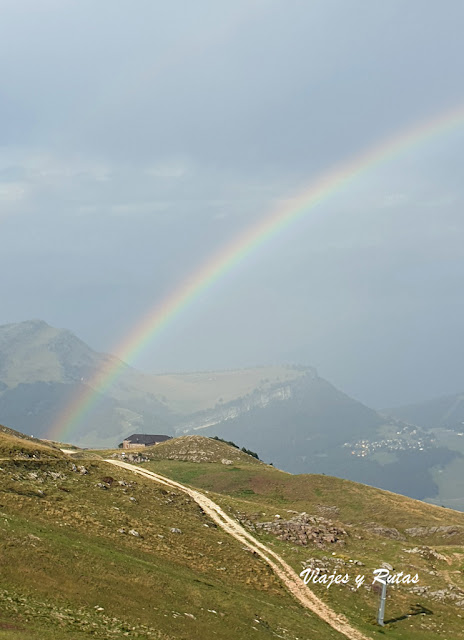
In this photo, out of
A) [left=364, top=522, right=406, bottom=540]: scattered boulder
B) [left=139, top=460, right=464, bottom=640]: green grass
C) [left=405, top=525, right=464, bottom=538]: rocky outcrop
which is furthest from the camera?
[left=405, top=525, right=464, bottom=538]: rocky outcrop

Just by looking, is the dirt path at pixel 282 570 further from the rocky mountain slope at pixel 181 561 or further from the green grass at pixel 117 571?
the green grass at pixel 117 571

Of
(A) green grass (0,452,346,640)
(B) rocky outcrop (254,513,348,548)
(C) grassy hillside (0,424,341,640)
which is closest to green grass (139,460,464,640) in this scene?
(B) rocky outcrop (254,513,348,548)

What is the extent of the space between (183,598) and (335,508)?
6276 cm

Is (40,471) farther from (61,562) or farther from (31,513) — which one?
(61,562)

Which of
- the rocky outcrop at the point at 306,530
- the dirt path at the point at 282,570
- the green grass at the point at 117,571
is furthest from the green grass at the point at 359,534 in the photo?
the green grass at the point at 117,571

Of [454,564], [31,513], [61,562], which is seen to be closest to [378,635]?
[454,564]

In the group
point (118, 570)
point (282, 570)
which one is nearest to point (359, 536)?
point (282, 570)

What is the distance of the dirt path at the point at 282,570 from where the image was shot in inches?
2061

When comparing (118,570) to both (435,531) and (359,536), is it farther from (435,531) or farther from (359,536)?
(435,531)

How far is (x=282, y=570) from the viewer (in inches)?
2448

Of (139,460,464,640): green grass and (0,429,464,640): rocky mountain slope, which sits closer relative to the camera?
(0,429,464,640): rocky mountain slope

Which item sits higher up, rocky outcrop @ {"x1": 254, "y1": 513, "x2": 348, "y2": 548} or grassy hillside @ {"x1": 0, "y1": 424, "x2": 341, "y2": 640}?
rocky outcrop @ {"x1": 254, "y1": 513, "x2": 348, "y2": 548}

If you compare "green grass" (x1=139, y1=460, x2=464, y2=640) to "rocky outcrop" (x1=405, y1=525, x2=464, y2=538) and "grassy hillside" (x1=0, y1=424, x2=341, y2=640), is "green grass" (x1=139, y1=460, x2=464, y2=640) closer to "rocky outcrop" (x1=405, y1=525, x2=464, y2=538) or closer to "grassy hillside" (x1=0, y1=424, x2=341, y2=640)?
"rocky outcrop" (x1=405, y1=525, x2=464, y2=538)

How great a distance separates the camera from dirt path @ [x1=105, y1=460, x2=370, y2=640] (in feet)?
172
